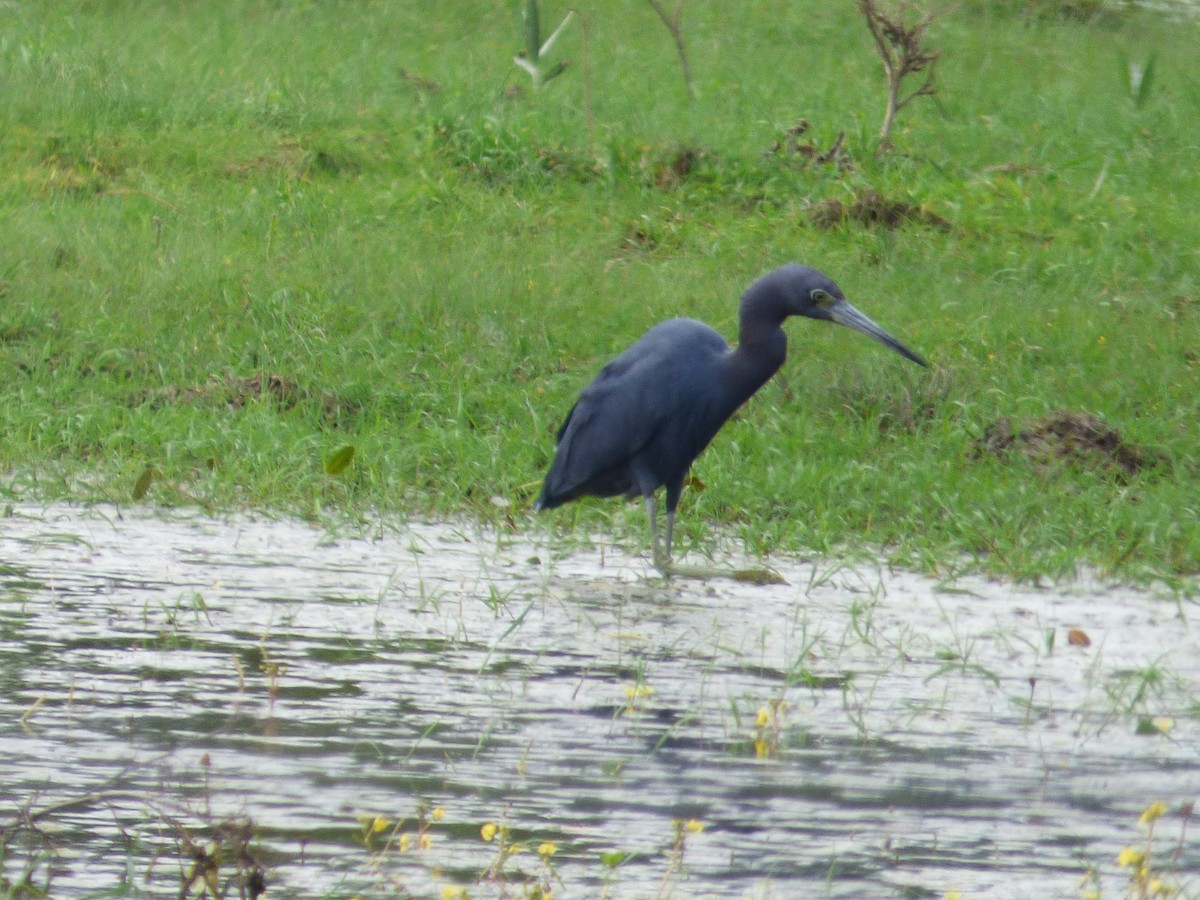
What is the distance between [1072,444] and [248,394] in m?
3.02

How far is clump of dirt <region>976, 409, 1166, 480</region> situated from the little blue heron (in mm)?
1146

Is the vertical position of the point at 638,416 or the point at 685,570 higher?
the point at 638,416

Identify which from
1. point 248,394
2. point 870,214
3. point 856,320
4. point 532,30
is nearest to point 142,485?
point 248,394

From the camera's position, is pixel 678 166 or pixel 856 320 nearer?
pixel 856 320

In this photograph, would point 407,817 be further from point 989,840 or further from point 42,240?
point 42,240

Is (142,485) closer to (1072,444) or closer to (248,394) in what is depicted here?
(248,394)

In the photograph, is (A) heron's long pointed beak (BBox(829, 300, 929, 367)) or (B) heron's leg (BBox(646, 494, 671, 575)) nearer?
(B) heron's leg (BBox(646, 494, 671, 575))

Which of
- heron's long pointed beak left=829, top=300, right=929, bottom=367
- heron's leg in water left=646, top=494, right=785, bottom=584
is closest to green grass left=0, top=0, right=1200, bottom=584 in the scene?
heron's leg in water left=646, top=494, right=785, bottom=584

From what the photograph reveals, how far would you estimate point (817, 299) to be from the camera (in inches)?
232

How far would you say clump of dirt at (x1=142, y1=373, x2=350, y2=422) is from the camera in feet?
23.3

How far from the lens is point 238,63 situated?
38.2ft

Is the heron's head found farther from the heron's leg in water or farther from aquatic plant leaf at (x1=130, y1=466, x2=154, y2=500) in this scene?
aquatic plant leaf at (x1=130, y1=466, x2=154, y2=500)

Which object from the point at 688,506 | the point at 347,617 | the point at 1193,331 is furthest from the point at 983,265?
the point at 347,617

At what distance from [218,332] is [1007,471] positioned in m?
3.18
